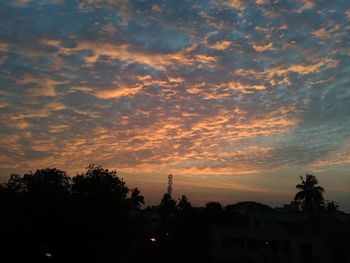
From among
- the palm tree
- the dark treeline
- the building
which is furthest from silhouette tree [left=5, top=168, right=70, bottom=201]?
the palm tree

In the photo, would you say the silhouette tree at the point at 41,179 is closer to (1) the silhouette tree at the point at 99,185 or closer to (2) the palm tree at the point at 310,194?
(1) the silhouette tree at the point at 99,185

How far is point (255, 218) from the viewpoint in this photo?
55.9 m

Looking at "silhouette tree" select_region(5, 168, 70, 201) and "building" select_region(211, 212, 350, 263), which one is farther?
"silhouette tree" select_region(5, 168, 70, 201)

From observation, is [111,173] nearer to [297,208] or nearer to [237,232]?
[237,232]

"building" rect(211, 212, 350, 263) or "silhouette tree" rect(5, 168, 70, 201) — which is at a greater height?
"silhouette tree" rect(5, 168, 70, 201)

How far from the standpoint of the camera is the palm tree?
225ft

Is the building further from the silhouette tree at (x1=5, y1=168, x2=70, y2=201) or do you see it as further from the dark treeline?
the silhouette tree at (x1=5, y1=168, x2=70, y2=201)

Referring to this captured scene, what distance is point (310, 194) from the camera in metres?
68.6

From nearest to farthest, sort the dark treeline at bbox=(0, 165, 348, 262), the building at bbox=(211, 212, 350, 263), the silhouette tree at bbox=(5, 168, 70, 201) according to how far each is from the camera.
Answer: the dark treeline at bbox=(0, 165, 348, 262), the building at bbox=(211, 212, 350, 263), the silhouette tree at bbox=(5, 168, 70, 201)

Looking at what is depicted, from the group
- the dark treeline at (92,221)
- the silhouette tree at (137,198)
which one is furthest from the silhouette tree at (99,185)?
the silhouette tree at (137,198)

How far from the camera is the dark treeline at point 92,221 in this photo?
29625 mm

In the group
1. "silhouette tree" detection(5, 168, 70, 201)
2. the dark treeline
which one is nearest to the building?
the dark treeline

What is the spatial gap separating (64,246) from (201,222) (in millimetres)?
21845

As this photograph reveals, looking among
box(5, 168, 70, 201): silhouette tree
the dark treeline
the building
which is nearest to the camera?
the dark treeline
